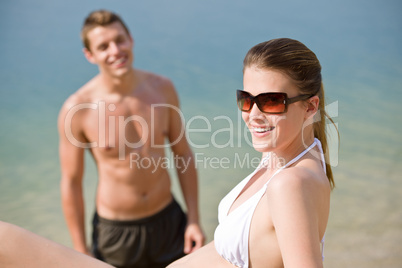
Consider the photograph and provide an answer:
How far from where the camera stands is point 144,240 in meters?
3.44

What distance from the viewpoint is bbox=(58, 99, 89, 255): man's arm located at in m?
3.38

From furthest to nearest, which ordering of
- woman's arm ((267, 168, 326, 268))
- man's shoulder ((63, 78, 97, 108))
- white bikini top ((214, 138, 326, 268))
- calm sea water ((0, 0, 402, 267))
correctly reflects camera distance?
calm sea water ((0, 0, 402, 267))
man's shoulder ((63, 78, 97, 108))
white bikini top ((214, 138, 326, 268))
woman's arm ((267, 168, 326, 268))

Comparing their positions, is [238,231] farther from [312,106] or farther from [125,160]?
[125,160]

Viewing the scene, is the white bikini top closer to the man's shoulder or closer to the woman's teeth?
the woman's teeth

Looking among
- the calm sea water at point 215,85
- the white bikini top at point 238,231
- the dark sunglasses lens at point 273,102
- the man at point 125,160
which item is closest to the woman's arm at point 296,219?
the white bikini top at point 238,231

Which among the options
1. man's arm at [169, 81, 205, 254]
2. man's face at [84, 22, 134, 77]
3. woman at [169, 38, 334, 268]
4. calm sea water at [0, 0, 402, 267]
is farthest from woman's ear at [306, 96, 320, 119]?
calm sea water at [0, 0, 402, 267]

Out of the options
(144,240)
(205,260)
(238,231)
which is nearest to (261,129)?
(238,231)

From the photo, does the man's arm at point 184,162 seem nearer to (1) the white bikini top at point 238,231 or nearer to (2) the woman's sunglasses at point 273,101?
(1) the white bikini top at point 238,231

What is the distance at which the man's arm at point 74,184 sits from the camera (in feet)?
11.1

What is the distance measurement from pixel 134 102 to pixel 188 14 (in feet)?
27.2

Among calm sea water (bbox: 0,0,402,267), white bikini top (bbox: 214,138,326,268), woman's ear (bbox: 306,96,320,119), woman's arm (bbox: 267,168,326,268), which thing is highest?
woman's ear (bbox: 306,96,320,119)

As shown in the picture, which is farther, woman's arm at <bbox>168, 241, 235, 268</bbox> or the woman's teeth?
woman's arm at <bbox>168, 241, 235, 268</bbox>

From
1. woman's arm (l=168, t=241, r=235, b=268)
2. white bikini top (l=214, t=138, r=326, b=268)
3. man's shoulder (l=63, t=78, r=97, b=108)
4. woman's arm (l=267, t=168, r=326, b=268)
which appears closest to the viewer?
woman's arm (l=267, t=168, r=326, b=268)

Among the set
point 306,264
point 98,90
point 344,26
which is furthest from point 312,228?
point 344,26
